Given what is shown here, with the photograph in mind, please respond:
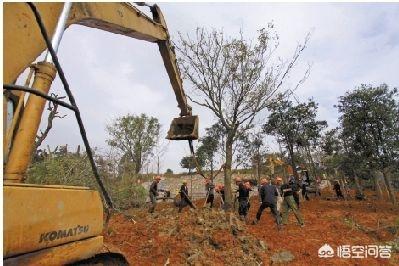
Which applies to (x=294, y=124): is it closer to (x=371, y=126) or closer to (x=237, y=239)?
(x=371, y=126)

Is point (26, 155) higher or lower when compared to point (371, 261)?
higher

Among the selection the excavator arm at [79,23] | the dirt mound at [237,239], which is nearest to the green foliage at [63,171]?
the dirt mound at [237,239]

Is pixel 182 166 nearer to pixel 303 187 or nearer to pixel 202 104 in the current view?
pixel 303 187

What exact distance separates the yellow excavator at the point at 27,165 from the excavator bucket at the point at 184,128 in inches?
151

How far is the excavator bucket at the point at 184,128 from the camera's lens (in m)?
7.57

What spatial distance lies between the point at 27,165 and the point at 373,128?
59.1 feet

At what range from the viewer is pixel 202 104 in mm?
16219

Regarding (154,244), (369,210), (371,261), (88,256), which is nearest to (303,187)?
(369,210)

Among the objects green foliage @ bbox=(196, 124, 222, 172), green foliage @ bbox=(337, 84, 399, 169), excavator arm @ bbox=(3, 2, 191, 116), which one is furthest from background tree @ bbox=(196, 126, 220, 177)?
excavator arm @ bbox=(3, 2, 191, 116)

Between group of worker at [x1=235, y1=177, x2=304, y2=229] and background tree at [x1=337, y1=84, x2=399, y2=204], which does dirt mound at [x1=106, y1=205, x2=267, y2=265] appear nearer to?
group of worker at [x1=235, y1=177, x2=304, y2=229]

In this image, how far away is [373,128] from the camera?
18.3 meters

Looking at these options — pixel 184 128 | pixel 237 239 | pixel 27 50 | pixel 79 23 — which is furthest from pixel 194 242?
pixel 27 50

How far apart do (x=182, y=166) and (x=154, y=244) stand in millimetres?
31718

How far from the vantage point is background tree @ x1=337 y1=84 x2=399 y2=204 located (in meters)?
17.7
